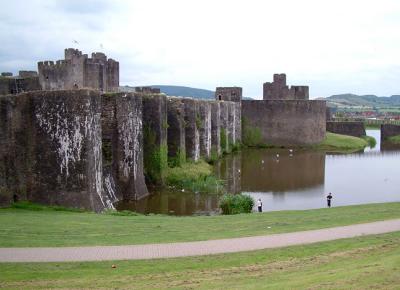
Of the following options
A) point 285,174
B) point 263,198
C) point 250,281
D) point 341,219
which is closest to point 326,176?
point 285,174

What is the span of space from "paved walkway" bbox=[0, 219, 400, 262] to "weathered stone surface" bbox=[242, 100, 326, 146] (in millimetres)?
43648

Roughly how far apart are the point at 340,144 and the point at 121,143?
35952mm

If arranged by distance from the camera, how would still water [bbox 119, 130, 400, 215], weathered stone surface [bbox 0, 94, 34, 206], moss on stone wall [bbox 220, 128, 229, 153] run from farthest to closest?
moss on stone wall [bbox 220, 128, 229, 153]
still water [bbox 119, 130, 400, 215]
weathered stone surface [bbox 0, 94, 34, 206]

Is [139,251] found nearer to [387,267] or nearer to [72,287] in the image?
[72,287]

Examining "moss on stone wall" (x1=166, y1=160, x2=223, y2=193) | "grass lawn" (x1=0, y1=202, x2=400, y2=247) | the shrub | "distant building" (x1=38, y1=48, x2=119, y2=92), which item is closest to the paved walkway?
"grass lawn" (x1=0, y1=202, x2=400, y2=247)

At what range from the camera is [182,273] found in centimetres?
1088

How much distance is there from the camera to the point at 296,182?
3366 centimetres

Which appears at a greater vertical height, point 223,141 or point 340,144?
point 223,141

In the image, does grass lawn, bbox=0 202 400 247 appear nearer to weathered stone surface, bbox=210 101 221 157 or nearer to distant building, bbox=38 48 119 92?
distant building, bbox=38 48 119 92

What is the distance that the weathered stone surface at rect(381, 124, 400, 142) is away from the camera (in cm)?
6919

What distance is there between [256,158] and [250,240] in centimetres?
3305

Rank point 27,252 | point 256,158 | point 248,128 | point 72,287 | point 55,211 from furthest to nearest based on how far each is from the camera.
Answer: point 248,128
point 256,158
point 55,211
point 27,252
point 72,287

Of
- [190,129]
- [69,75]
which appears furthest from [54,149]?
[69,75]

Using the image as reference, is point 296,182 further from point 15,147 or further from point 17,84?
point 17,84
